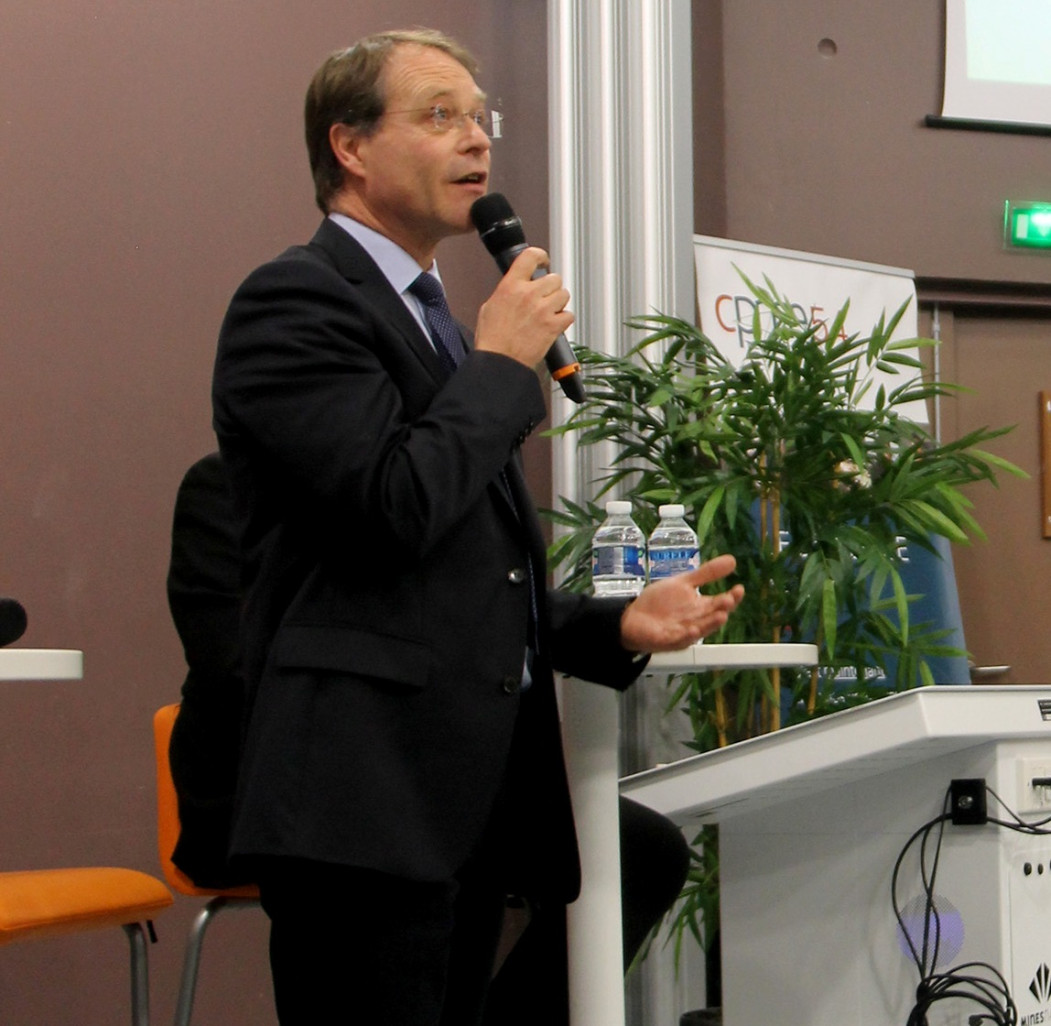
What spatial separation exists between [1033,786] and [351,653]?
1.05 metres

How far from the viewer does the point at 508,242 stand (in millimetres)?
1474

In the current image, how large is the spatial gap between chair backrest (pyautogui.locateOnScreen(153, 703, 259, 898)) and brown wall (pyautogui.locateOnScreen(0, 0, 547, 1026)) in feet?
2.55

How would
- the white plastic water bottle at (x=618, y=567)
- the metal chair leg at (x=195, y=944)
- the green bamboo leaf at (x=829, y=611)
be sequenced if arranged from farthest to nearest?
1. the green bamboo leaf at (x=829, y=611)
2. the white plastic water bottle at (x=618, y=567)
3. the metal chair leg at (x=195, y=944)

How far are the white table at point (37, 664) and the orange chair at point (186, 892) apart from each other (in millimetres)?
798

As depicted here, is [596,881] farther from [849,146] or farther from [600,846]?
[849,146]

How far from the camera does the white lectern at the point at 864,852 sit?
5.67ft

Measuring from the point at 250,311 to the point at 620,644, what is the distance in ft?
1.74

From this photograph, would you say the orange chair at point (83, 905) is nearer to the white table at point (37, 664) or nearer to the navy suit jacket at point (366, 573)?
the white table at point (37, 664)

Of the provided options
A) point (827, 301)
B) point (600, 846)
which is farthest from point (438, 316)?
point (827, 301)

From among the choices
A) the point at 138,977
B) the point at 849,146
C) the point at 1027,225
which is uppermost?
the point at 849,146

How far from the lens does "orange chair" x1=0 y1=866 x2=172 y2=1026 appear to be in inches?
74.7

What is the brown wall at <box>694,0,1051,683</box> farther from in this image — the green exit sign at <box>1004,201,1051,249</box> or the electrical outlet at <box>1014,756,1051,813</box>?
the electrical outlet at <box>1014,756,1051,813</box>

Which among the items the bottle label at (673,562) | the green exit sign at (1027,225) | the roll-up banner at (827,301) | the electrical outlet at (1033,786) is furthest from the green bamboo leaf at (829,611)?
the green exit sign at (1027,225)

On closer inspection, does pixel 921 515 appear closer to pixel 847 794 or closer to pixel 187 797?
pixel 847 794
